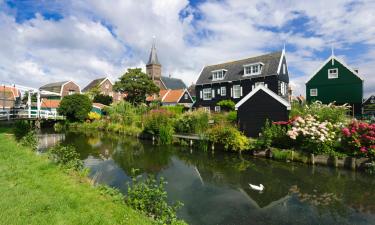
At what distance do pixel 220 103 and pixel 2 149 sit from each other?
86.6ft

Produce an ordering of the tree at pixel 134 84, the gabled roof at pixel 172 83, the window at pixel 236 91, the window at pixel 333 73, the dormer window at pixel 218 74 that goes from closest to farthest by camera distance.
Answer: the window at pixel 333 73, the window at pixel 236 91, the dormer window at pixel 218 74, the tree at pixel 134 84, the gabled roof at pixel 172 83

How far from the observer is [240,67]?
34.8m

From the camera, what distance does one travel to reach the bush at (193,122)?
20.8m

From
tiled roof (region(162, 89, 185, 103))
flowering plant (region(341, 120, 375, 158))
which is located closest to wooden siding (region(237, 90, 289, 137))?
flowering plant (region(341, 120, 375, 158))

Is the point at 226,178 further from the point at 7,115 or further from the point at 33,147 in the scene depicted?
the point at 7,115

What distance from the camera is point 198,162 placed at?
15.5 m

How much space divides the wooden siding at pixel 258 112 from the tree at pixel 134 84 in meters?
26.7

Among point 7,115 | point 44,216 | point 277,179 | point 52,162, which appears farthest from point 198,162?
point 7,115

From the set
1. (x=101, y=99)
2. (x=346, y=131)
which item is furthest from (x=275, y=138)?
(x=101, y=99)

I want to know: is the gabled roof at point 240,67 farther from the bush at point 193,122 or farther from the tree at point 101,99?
the tree at point 101,99


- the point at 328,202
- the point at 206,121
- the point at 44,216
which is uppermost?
the point at 206,121

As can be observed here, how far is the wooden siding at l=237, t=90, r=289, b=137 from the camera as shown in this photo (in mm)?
17234

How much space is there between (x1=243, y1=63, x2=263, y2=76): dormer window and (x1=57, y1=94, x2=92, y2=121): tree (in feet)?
78.1

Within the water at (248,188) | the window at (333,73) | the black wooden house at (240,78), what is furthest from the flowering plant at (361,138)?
the window at (333,73)
